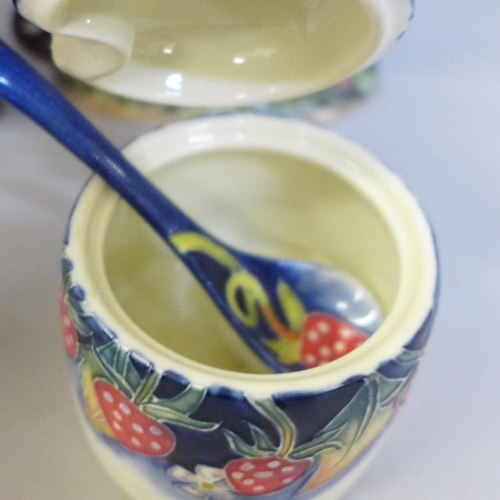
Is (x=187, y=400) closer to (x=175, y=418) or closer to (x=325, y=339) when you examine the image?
(x=175, y=418)

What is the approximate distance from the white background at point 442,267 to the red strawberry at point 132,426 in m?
0.08

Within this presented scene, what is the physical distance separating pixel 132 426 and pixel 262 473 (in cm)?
6

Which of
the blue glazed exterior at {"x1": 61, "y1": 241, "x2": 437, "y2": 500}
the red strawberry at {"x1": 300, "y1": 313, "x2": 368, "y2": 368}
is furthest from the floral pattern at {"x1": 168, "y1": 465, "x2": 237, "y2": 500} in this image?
the red strawberry at {"x1": 300, "y1": 313, "x2": 368, "y2": 368}

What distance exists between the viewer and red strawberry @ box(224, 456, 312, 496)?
251mm

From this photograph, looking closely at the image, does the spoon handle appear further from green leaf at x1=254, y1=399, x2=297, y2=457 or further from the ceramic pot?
green leaf at x1=254, y1=399, x2=297, y2=457

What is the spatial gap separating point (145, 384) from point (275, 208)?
17cm

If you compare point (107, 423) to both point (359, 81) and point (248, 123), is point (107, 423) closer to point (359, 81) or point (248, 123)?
point (248, 123)

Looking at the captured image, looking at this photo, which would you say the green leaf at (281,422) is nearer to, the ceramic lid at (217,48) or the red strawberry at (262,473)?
the red strawberry at (262,473)

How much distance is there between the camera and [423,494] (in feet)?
1.09

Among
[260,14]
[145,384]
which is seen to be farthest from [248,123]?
[145,384]

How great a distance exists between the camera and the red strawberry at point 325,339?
0.35 m

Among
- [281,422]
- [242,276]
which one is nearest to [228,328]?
[242,276]

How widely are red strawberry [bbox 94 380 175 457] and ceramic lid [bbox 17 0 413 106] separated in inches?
6.1

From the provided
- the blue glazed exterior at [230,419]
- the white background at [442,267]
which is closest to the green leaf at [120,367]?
the blue glazed exterior at [230,419]
